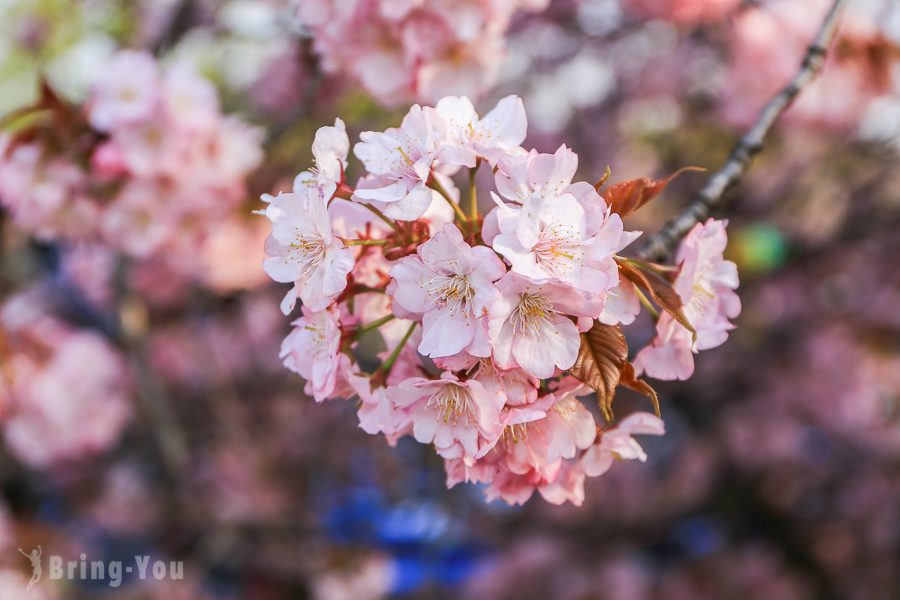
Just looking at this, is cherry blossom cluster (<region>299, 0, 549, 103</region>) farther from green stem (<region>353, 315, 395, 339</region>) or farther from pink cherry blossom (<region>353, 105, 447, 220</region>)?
green stem (<region>353, 315, 395, 339</region>)

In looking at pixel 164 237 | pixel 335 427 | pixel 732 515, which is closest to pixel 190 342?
pixel 335 427

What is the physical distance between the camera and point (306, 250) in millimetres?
850

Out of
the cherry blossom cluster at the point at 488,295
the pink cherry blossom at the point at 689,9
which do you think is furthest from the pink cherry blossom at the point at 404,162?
the pink cherry blossom at the point at 689,9

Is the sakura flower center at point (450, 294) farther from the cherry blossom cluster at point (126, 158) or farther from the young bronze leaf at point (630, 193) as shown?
the cherry blossom cluster at point (126, 158)

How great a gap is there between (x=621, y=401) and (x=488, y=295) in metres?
2.71

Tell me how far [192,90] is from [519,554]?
3459 mm

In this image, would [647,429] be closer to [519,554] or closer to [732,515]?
[519,554]

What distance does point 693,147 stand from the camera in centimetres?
448

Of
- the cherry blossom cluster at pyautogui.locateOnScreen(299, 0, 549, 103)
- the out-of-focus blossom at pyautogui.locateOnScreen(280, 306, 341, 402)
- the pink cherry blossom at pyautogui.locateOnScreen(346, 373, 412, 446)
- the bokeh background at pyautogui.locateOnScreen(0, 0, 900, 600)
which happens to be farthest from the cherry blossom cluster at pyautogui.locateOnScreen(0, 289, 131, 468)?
the pink cherry blossom at pyautogui.locateOnScreen(346, 373, 412, 446)

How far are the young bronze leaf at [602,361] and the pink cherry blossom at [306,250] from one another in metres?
0.26

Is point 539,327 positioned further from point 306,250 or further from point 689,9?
point 689,9

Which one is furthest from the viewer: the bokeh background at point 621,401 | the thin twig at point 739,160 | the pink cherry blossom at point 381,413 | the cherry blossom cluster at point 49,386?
the bokeh background at point 621,401

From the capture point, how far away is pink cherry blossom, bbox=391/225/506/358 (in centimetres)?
74

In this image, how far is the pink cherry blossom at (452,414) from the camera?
768 millimetres
